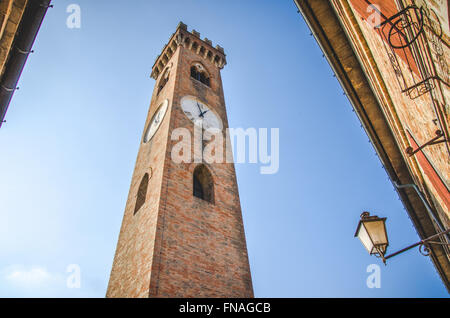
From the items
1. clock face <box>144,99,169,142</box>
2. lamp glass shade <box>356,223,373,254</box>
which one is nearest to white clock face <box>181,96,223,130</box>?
clock face <box>144,99,169,142</box>

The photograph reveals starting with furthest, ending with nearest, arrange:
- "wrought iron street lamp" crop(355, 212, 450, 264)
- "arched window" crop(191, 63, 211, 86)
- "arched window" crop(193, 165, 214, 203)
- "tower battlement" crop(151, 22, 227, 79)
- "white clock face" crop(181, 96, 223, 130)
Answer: "tower battlement" crop(151, 22, 227, 79) → "arched window" crop(191, 63, 211, 86) → "white clock face" crop(181, 96, 223, 130) → "arched window" crop(193, 165, 214, 203) → "wrought iron street lamp" crop(355, 212, 450, 264)

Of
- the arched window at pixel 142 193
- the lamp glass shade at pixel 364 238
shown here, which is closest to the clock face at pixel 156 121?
the arched window at pixel 142 193

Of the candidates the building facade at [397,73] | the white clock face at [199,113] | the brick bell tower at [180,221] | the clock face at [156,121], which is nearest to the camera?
the building facade at [397,73]

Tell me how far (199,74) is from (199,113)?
3805mm

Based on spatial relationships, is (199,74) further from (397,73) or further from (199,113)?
(397,73)

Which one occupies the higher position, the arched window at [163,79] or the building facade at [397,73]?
the arched window at [163,79]

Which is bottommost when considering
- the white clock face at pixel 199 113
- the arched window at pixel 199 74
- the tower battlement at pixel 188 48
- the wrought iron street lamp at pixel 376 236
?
the wrought iron street lamp at pixel 376 236

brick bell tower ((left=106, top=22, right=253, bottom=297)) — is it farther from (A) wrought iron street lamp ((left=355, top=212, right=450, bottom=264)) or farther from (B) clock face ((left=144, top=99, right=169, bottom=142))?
(A) wrought iron street lamp ((left=355, top=212, right=450, bottom=264))

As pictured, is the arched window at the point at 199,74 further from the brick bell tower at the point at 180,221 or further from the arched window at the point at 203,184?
the arched window at the point at 203,184

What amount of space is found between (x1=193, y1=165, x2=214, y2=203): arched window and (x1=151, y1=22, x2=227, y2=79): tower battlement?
8.00 metres

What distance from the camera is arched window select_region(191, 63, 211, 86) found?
14.5 metres

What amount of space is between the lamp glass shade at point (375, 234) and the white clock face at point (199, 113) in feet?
25.8

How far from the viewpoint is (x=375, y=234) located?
3.82 metres

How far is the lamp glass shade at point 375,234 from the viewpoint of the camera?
3789 millimetres
